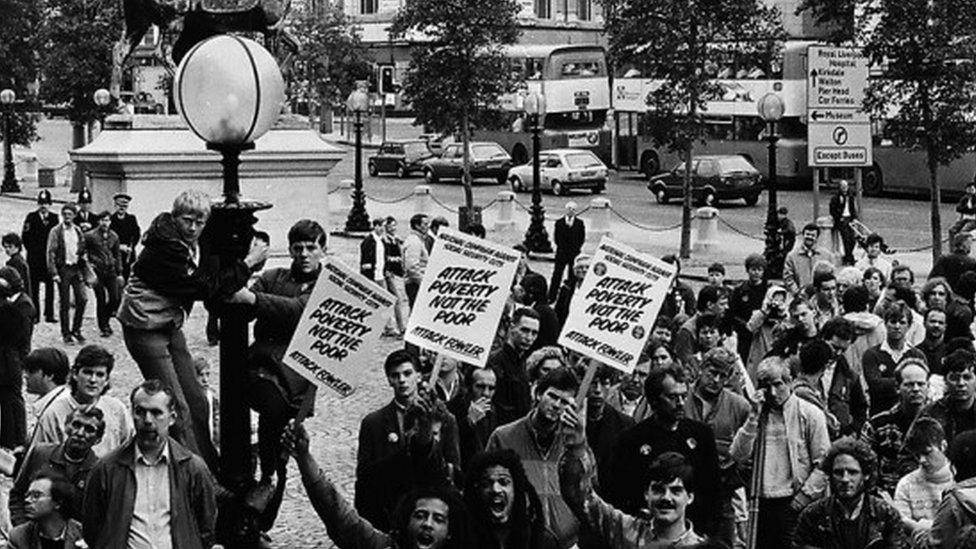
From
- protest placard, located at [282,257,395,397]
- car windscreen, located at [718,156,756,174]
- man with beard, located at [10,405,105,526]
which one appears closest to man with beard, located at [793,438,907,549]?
protest placard, located at [282,257,395,397]

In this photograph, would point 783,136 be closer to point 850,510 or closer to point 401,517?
point 850,510

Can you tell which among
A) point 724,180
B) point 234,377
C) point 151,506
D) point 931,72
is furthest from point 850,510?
point 724,180

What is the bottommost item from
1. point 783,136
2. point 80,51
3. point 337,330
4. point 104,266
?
point 104,266

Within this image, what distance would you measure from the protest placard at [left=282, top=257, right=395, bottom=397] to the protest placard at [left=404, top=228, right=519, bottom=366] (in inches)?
47.3

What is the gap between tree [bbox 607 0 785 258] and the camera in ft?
111

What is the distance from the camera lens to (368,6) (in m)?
97.7

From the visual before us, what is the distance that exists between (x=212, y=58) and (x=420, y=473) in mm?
2170

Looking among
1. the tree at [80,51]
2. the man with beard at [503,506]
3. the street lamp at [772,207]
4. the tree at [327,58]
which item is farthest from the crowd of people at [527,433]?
the tree at [327,58]

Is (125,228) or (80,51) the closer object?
(125,228)

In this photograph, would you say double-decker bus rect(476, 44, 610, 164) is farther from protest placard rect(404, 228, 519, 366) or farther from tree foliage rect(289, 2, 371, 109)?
protest placard rect(404, 228, 519, 366)

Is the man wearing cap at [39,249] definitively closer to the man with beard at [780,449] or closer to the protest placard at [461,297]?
the protest placard at [461,297]

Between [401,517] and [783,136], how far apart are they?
149 ft

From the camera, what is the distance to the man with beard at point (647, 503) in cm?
739

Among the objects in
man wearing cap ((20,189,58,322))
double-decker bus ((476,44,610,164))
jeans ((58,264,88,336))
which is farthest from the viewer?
double-decker bus ((476,44,610,164))
